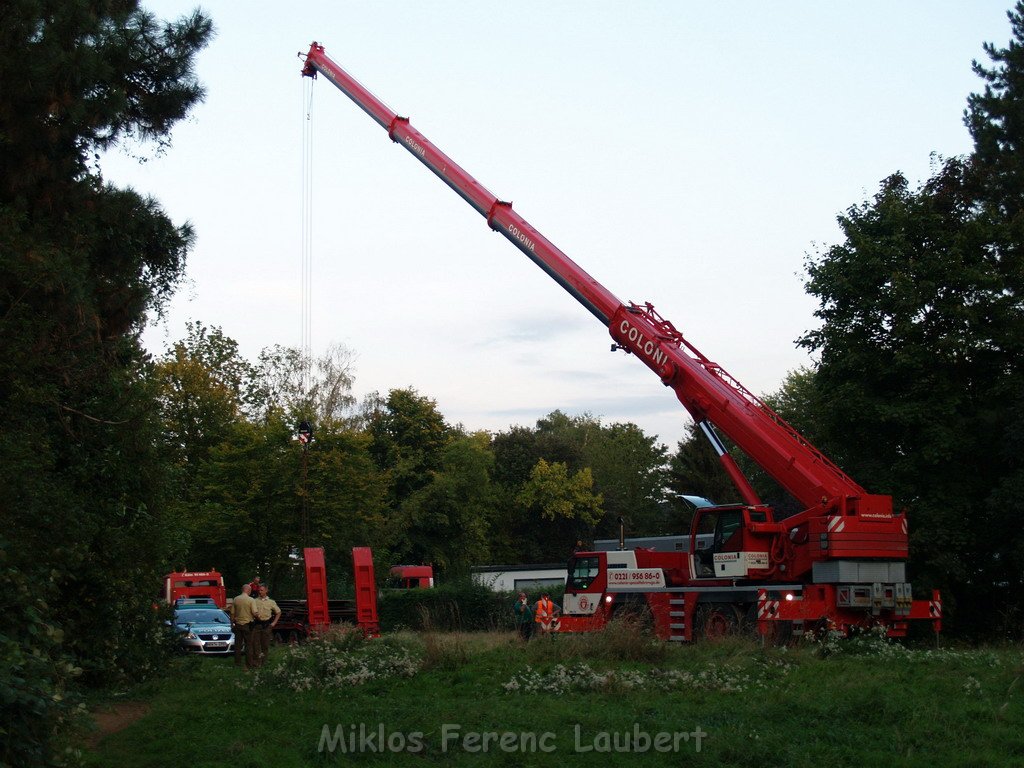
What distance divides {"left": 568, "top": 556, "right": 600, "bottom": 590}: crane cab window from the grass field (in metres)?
8.61

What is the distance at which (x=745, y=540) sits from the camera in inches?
860

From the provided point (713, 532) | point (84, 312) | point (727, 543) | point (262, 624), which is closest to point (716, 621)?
point (727, 543)

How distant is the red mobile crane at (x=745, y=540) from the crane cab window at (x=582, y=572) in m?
0.31

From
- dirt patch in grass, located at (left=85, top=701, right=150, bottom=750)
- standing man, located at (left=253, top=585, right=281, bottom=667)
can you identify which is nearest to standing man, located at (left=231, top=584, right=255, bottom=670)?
standing man, located at (left=253, top=585, right=281, bottom=667)

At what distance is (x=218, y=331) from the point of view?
58312 mm

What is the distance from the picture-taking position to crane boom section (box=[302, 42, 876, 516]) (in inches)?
827

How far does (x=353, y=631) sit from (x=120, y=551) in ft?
14.2

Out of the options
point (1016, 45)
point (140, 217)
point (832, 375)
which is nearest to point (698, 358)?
point (832, 375)

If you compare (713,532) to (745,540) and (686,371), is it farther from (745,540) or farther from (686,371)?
(686,371)

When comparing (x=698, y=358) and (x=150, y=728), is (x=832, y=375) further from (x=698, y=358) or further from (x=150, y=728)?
(x=150, y=728)

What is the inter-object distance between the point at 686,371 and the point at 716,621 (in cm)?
515

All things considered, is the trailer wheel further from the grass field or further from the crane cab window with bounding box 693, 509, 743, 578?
the grass field

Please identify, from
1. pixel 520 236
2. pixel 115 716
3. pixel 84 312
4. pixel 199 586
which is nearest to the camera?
pixel 84 312

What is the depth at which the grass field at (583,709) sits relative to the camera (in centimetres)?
1012
